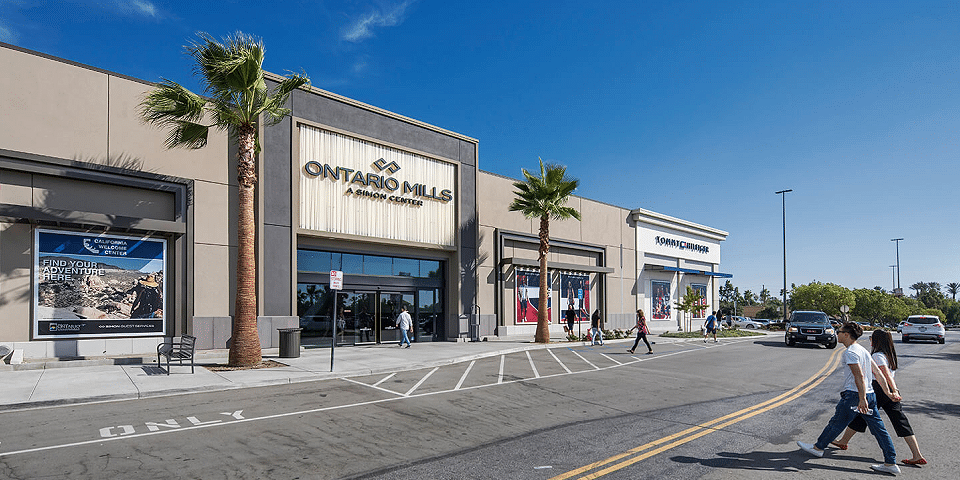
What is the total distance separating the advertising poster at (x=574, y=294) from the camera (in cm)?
3269

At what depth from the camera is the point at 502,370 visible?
15.8m

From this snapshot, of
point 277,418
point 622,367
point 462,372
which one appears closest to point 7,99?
point 277,418

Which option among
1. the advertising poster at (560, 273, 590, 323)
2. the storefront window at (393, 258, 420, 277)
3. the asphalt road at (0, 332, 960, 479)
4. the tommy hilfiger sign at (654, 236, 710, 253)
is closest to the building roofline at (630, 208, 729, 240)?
the tommy hilfiger sign at (654, 236, 710, 253)

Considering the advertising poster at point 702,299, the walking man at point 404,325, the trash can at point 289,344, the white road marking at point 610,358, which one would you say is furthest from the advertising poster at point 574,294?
the trash can at point 289,344

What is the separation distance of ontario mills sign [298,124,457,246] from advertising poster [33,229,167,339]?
5.49 metres

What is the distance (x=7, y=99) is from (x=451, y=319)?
1768 centimetres

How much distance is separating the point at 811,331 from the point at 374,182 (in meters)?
20.6

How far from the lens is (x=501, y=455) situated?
277 inches

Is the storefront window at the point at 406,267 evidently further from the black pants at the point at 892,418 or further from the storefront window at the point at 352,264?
the black pants at the point at 892,418

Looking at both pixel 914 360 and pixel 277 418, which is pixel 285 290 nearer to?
pixel 277 418

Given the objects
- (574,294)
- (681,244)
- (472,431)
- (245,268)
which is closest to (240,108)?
(245,268)

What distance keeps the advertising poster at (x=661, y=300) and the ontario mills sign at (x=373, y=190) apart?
2045cm

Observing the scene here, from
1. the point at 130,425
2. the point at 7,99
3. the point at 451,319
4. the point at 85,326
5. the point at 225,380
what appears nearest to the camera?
the point at 130,425

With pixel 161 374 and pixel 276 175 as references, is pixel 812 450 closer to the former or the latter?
pixel 161 374
